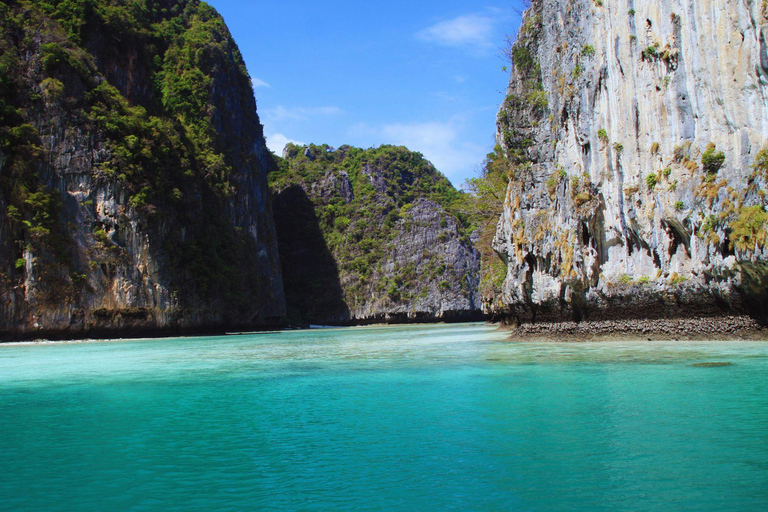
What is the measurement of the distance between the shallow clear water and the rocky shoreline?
368 cm

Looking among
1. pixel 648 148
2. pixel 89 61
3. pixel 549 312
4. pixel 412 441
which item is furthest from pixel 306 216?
pixel 412 441

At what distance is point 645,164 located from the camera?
17609 millimetres

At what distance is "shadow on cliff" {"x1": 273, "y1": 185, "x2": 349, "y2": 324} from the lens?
232 ft

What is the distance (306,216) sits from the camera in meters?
78.2

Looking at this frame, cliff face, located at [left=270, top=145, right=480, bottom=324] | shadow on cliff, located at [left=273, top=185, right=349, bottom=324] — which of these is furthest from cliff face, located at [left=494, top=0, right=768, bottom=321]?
shadow on cliff, located at [left=273, top=185, right=349, bottom=324]

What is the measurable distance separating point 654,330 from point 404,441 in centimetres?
1334

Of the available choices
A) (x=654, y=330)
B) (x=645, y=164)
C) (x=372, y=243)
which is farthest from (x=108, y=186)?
(x=372, y=243)

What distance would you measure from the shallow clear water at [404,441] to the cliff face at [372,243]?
5663 cm

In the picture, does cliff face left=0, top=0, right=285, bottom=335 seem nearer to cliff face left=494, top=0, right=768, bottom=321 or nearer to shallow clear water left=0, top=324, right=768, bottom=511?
shallow clear water left=0, top=324, right=768, bottom=511

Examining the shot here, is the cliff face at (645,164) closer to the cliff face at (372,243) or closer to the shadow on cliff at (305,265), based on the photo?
the cliff face at (372,243)

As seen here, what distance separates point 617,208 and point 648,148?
203 cm

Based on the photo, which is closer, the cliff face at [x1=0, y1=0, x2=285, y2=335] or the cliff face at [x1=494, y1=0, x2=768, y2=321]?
the cliff face at [x1=494, y1=0, x2=768, y2=321]

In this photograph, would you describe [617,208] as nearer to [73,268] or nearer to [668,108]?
[668,108]

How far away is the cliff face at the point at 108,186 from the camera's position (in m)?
32.8
